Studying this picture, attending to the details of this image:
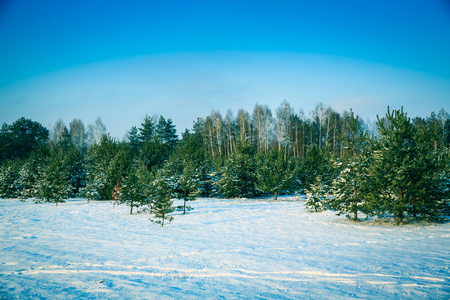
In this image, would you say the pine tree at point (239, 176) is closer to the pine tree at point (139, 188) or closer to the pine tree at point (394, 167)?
the pine tree at point (139, 188)

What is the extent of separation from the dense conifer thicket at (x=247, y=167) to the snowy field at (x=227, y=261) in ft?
5.87

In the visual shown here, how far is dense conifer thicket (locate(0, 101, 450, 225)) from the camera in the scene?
11430mm

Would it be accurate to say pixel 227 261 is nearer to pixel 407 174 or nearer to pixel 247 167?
pixel 407 174

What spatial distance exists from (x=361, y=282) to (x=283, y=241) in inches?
166

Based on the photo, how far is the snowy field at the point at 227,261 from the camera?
5125 mm

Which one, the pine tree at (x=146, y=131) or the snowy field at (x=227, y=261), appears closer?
the snowy field at (x=227, y=261)

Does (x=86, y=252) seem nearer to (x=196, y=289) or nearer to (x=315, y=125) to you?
(x=196, y=289)

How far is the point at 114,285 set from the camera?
538cm

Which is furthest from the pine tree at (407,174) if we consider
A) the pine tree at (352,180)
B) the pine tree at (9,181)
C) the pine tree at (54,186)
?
the pine tree at (9,181)

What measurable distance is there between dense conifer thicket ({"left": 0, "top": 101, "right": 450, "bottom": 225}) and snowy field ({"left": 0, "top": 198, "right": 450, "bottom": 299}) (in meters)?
1.79

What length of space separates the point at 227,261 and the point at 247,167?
63.9 feet

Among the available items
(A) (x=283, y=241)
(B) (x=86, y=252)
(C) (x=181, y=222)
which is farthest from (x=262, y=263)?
(C) (x=181, y=222)

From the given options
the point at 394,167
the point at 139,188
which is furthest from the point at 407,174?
the point at 139,188

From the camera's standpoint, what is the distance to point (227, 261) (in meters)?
7.20
